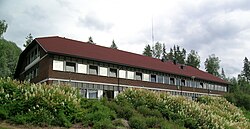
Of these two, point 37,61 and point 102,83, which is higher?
point 37,61

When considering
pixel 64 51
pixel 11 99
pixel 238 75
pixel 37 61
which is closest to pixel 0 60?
pixel 37 61

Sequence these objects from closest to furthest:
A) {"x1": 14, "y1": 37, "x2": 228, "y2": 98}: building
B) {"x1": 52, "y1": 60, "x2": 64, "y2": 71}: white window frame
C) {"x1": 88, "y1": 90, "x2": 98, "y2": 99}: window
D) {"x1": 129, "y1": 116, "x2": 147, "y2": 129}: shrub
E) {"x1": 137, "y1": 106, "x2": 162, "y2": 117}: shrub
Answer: {"x1": 129, "y1": 116, "x2": 147, "y2": 129}: shrub → {"x1": 137, "y1": 106, "x2": 162, "y2": 117}: shrub → {"x1": 52, "y1": 60, "x2": 64, "y2": 71}: white window frame → {"x1": 14, "y1": 37, "x2": 228, "y2": 98}: building → {"x1": 88, "y1": 90, "x2": 98, "y2": 99}: window

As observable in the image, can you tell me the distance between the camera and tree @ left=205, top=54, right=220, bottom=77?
9538 cm

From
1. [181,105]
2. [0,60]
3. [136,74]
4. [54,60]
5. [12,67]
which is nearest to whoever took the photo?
[181,105]

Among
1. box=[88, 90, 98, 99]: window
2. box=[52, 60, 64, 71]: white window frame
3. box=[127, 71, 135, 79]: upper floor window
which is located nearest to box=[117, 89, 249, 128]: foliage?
box=[52, 60, 64, 71]: white window frame

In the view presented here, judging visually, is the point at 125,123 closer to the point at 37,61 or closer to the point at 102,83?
the point at 102,83

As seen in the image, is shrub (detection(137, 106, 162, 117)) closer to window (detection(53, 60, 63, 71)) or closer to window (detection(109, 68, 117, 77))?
window (detection(53, 60, 63, 71))

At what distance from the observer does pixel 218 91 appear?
189ft

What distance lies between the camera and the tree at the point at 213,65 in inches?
3755

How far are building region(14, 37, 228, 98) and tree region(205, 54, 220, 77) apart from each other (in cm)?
5273

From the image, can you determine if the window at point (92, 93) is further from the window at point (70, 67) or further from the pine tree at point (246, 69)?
the pine tree at point (246, 69)

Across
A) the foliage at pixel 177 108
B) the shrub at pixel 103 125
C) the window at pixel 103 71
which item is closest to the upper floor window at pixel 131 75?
the window at pixel 103 71

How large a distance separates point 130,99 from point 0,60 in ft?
119

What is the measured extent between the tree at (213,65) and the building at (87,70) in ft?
173
